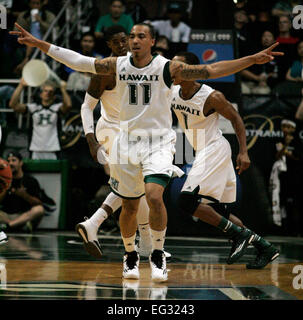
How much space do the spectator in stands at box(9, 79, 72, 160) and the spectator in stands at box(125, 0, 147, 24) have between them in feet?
8.48

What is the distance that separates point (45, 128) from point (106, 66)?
548cm

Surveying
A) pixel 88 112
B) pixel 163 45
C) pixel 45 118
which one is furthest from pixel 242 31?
pixel 88 112

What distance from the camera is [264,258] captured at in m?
7.18

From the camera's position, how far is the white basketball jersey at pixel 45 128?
11.4 m

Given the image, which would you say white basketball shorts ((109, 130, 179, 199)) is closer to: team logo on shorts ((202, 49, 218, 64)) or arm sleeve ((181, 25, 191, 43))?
team logo on shorts ((202, 49, 218, 64))

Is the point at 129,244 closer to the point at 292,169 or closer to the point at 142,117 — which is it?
the point at 142,117

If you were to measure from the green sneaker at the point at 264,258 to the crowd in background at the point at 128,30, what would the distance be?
14.6 ft

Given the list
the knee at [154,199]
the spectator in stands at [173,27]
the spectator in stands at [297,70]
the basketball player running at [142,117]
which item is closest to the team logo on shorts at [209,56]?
the spectator in stands at [173,27]

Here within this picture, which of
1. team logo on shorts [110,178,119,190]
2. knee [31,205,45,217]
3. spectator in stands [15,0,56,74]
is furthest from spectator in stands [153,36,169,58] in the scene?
team logo on shorts [110,178,119,190]

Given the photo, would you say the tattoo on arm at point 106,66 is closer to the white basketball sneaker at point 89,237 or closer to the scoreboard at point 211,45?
the white basketball sneaker at point 89,237

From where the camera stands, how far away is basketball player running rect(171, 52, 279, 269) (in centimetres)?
718

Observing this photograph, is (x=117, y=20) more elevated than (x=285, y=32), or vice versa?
(x=117, y=20)
